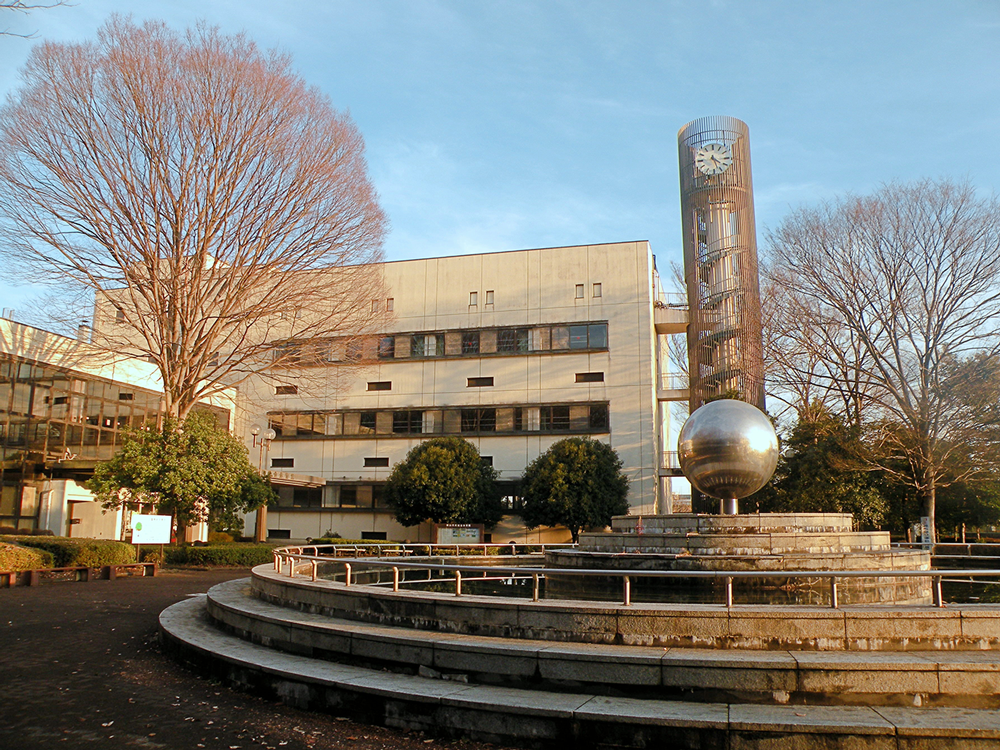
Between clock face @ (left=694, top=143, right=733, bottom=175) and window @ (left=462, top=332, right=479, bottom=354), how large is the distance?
53.7 feet

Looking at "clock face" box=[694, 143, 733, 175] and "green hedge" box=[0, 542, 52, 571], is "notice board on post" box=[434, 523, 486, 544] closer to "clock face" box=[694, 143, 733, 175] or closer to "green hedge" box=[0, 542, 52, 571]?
"green hedge" box=[0, 542, 52, 571]

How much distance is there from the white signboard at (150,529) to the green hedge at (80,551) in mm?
1690

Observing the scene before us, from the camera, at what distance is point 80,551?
2125cm

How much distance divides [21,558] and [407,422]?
25.6 metres

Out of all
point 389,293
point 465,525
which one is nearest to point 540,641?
point 465,525

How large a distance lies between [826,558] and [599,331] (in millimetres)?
31253

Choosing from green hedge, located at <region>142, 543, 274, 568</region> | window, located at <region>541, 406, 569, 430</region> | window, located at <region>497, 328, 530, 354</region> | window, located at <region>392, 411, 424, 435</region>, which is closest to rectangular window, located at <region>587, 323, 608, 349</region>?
window, located at <region>497, 328, 530, 354</region>

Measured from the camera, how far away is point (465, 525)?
37406 mm

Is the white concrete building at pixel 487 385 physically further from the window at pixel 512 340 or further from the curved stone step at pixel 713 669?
the curved stone step at pixel 713 669

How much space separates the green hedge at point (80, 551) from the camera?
21.2m

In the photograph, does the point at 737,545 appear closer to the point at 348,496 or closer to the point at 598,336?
the point at 598,336

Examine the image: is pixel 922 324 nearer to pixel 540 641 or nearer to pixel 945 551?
pixel 945 551

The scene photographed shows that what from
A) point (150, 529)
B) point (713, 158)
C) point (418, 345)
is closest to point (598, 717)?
point (150, 529)

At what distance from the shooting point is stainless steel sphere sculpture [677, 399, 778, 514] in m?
12.6
